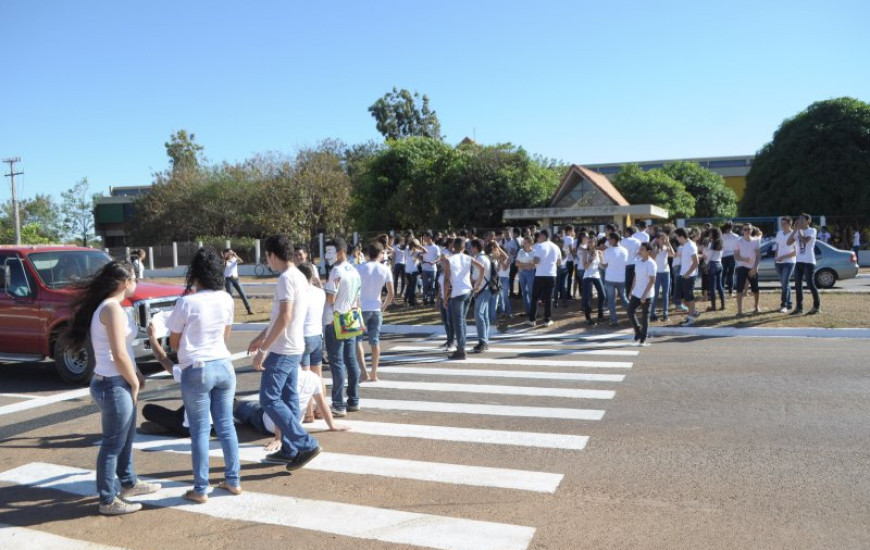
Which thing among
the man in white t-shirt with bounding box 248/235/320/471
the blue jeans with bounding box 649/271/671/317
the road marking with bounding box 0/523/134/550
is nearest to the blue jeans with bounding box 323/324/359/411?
the man in white t-shirt with bounding box 248/235/320/471

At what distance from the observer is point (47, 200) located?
65.9 meters

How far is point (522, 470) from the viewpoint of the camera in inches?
224

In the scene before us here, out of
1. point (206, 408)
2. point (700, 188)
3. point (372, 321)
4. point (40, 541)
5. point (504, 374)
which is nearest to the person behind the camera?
point (40, 541)

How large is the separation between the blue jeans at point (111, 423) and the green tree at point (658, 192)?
41.1 meters

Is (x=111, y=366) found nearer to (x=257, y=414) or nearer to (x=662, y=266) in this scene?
(x=257, y=414)

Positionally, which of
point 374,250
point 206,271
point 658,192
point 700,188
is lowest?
point 206,271

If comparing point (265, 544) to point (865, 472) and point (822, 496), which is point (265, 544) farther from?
point (865, 472)

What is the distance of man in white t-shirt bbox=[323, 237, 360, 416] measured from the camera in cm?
737

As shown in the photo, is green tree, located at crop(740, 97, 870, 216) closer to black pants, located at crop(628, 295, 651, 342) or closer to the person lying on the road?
black pants, located at crop(628, 295, 651, 342)

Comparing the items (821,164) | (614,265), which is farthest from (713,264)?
(821,164)

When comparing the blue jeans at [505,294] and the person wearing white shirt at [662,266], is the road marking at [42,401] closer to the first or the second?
the blue jeans at [505,294]

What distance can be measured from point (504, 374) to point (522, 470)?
4050 millimetres

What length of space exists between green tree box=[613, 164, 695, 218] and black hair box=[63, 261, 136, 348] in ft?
134

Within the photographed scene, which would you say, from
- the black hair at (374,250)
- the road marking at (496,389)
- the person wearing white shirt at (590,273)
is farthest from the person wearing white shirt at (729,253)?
the black hair at (374,250)
